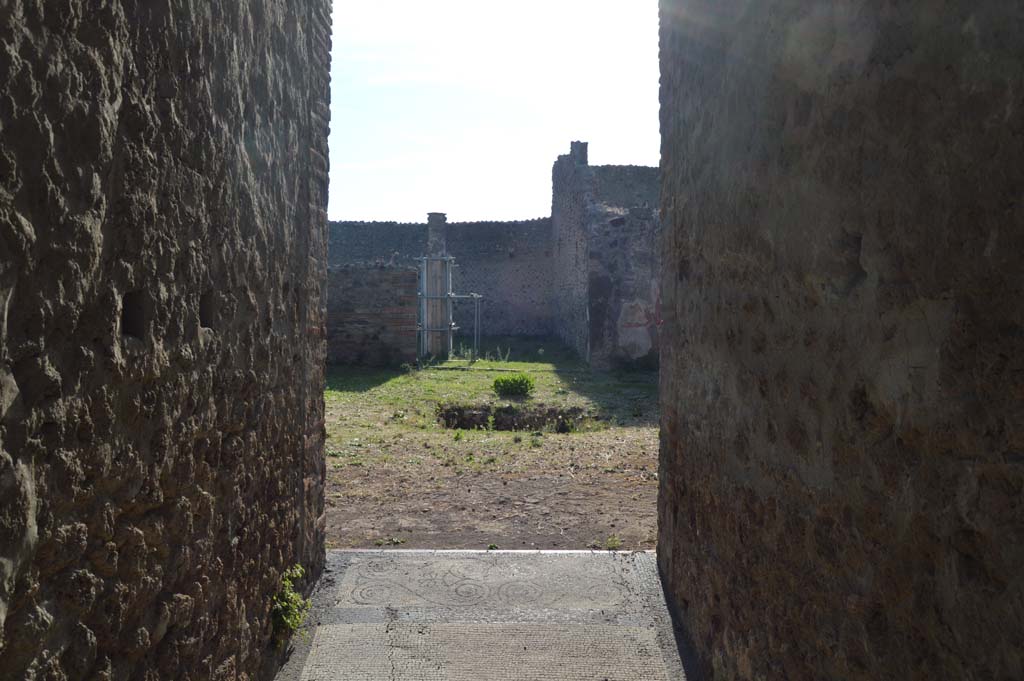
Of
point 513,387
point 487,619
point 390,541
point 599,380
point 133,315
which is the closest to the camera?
point 133,315

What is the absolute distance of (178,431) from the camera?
244cm

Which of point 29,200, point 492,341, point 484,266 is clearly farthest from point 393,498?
point 484,266

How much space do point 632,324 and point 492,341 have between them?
32.6ft

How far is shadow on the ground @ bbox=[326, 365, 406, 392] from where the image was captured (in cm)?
1393

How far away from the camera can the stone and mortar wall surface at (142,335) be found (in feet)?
5.09

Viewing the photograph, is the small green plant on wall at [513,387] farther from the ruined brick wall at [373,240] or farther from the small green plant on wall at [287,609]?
the ruined brick wall at [373,240]

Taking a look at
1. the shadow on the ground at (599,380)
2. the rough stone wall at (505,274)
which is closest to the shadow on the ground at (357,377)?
the shadow on the ground at (599,380)

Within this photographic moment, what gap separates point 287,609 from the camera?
382 cm

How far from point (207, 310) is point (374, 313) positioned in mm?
13615

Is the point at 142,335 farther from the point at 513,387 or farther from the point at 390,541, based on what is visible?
the point at 513,387

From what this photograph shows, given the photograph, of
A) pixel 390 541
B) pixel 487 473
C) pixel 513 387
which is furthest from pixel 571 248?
pixel 390 541

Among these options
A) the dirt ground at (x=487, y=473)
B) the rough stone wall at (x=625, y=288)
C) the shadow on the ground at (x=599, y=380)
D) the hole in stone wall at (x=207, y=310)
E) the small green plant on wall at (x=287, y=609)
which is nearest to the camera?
the hole in stone wall at (x=207, y=310)

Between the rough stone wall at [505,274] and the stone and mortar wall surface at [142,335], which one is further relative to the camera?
the rough stone wall at [505,274]

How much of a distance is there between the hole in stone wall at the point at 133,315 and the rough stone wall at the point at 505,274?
2436 cm
